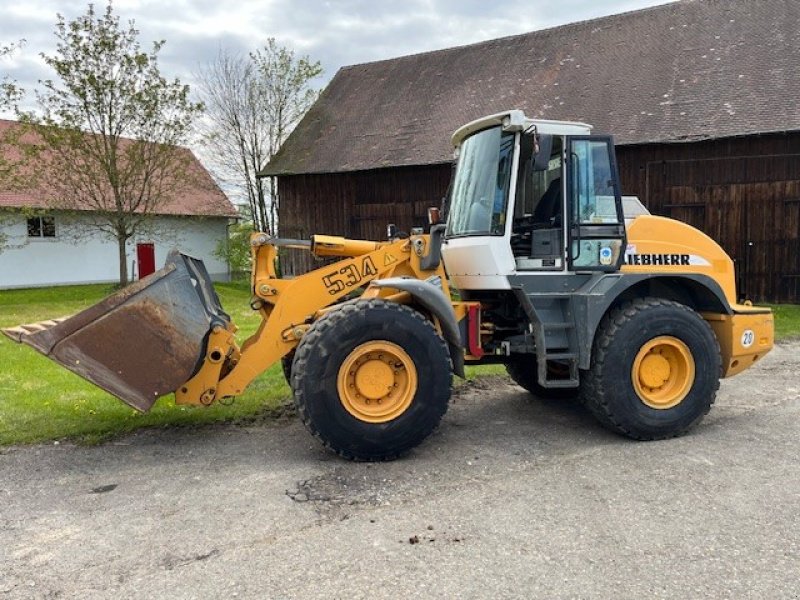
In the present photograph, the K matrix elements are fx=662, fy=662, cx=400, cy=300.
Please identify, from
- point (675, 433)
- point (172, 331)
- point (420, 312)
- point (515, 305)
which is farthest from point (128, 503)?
point (675, 433)

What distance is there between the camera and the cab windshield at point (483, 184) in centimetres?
571

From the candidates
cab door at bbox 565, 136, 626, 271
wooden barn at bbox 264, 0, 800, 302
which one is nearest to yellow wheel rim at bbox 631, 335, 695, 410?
cab door at bbox 565, 136, 626, 271

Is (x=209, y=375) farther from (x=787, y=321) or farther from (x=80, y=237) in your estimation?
(x=80, y=237)

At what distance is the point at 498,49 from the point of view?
2405 centimetres

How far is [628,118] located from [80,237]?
20504 millimetres

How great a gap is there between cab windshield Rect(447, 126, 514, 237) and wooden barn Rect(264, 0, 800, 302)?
504 inches

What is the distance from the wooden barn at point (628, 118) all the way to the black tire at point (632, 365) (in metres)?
12.5

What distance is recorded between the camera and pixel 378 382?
5184 millimetres

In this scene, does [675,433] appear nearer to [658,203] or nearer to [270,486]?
[270,486]

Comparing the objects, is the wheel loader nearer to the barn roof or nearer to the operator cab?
the operator cab

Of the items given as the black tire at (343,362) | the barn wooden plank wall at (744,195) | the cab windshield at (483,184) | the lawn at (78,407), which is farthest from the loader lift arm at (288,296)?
the barn wooden plank wall at (744,195)

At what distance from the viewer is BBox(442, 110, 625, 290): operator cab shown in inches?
223

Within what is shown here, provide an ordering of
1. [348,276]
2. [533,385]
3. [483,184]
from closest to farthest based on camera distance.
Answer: [348,276] → [483,184] → [533,385]

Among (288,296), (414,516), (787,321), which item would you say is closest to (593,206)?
(288,296)
